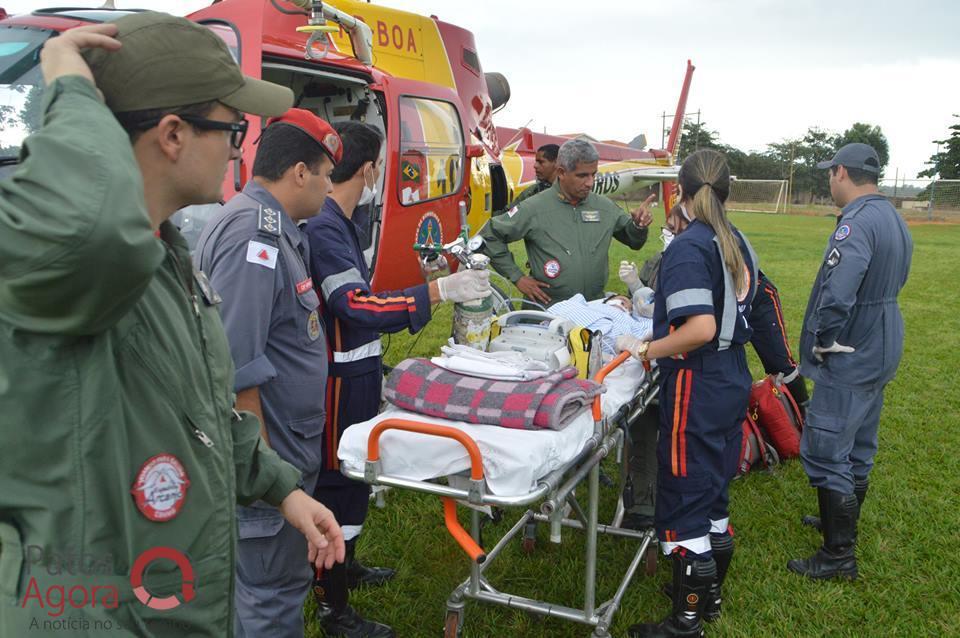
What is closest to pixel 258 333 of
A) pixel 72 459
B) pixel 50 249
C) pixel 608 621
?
pixel 72 459

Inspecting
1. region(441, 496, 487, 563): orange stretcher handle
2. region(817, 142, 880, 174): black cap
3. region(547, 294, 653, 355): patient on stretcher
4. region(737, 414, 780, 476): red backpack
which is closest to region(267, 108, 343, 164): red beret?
region(441, 496, 487, 563): orange stretcher handle

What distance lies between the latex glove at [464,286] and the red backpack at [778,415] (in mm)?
2533

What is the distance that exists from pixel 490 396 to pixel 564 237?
7.88 ft

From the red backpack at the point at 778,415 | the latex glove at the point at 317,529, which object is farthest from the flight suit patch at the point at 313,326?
the red backpack at the point at 778,415

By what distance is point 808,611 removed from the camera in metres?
3.27

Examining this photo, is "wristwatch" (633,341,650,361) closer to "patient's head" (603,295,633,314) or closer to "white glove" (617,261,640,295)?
"patient's head" (603,295,633,314)

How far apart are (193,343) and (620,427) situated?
1.92 meters

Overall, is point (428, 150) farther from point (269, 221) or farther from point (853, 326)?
point (269, 221)

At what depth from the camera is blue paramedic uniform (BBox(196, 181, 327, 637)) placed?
7.14 feet

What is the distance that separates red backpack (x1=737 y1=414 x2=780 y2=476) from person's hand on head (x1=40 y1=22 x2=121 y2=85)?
4.30 meters

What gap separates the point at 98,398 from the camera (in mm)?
1071

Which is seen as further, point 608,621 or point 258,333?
point 608,621

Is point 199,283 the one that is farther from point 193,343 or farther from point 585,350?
point 585,350

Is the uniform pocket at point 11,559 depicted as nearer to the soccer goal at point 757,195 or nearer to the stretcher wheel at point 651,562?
the stretcher wheel at point 651,562
